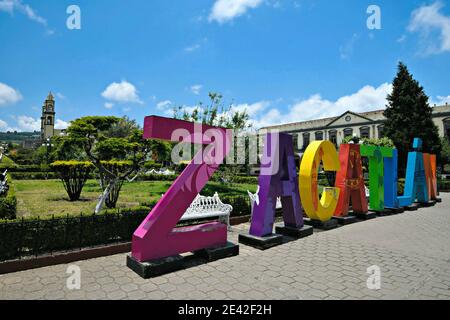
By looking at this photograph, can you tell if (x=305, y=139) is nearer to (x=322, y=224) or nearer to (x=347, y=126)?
(x=347, y=126)

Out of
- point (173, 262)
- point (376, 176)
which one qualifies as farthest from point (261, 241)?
point (376, 176)

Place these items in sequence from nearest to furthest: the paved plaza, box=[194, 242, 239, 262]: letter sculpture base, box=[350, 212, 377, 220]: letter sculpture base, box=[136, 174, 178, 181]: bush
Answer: the paved plaza, box=[194, 242, 239, 262]: letter sculpture base, box=[350, 212, 377, 220]: letter sculpture base, box=[136, 174, 178, 181]: bush

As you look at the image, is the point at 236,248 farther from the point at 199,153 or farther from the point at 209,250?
the point at 199,153

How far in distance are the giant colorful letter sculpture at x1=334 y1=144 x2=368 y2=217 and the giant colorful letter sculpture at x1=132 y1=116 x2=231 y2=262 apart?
17.8ft

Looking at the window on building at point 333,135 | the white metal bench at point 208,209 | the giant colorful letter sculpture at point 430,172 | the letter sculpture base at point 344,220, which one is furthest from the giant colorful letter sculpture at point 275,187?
the window on building at point 333,135

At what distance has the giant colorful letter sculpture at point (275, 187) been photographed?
22.9 ft

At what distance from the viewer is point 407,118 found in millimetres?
32625

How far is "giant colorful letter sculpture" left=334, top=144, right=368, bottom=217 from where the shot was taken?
9547 mm

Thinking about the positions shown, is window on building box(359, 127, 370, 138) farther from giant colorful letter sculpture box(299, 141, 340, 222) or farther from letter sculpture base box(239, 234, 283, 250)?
letter sculpture base box(239, 234, 283, 250)

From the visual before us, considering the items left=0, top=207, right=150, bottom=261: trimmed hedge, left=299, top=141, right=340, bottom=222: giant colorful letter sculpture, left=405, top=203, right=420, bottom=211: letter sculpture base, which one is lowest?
left=405, top=203, right=420, bottom=211: letter sculpture base

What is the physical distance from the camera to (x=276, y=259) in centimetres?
596

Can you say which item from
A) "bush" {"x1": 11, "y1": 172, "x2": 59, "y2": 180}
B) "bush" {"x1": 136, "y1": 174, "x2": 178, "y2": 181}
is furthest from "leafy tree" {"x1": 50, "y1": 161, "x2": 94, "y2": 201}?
"bush" {"x1": 11, "y1": 172, "x2": 59, "y2": 180}

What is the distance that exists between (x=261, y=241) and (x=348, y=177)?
16.0 ft

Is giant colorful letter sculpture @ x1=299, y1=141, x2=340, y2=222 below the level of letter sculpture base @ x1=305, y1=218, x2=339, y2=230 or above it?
above
